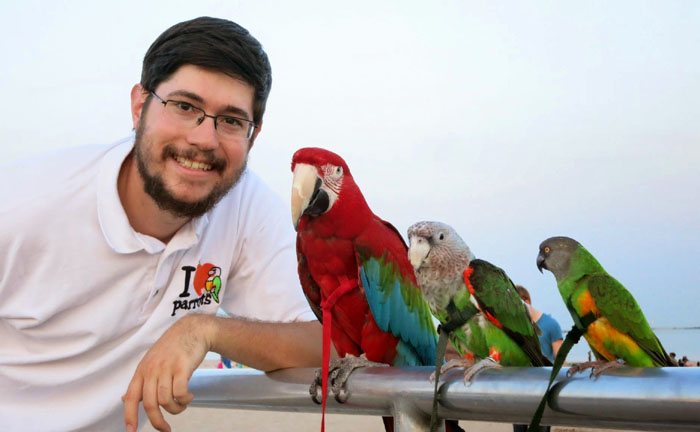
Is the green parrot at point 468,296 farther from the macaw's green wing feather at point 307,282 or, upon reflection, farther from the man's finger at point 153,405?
the man's finger at point 153,405

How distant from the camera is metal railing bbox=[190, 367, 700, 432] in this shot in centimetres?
67

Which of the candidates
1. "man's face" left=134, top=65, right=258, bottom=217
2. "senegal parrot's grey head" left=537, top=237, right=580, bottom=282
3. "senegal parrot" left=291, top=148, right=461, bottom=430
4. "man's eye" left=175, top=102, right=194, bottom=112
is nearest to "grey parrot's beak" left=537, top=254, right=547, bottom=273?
"senegal parrot's grey head" left=537, top=237, right=580, bottom=282

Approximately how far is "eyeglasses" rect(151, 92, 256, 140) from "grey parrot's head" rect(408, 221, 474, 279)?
0.87 metres

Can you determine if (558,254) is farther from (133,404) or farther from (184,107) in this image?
(184,107)

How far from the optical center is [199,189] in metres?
1.67

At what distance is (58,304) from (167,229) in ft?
1.19

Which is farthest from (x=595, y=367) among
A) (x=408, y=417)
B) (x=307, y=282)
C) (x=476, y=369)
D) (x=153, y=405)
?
(x=153, y=405)

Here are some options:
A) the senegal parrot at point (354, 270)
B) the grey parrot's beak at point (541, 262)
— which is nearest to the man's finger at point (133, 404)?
the senegal parrot at point (354, 270)

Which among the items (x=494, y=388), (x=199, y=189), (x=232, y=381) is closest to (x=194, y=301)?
(x=199, y=189)

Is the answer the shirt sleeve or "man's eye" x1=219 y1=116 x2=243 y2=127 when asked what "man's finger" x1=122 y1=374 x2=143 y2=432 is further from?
"man's eye" x1=219 y1=116 x2=243 y2=127

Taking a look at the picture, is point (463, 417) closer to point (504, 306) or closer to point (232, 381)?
point (504, 306)

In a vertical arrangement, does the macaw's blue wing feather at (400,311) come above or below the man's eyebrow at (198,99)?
below

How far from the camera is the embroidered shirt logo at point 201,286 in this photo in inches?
71.5

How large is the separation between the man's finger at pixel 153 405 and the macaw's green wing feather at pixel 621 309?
0.84 meters
